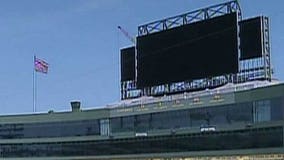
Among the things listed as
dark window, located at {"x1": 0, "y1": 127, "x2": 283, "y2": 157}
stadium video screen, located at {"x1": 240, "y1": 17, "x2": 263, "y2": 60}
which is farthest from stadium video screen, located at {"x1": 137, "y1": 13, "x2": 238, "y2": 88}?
dark window, located at {"x1": 0, "y1": 127, "x2": 283, "y2": 157}

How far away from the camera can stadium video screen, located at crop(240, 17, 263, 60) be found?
64812mm

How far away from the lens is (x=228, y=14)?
67.7 metres

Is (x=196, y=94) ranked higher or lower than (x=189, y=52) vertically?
lower

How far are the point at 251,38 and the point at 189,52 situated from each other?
823 centimetres

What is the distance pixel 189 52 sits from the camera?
7150cm

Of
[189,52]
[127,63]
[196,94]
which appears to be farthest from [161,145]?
[127,63]

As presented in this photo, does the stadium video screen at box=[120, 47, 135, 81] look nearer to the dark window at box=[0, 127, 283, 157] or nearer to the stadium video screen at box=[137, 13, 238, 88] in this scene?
the stadium video screen at box=[137, 13, 238, 88]

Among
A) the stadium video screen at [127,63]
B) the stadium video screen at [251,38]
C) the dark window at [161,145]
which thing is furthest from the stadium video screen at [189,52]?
the dark window at [161,145]

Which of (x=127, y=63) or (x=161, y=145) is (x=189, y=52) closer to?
(x=161, y=145)

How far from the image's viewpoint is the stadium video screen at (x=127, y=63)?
80.1m

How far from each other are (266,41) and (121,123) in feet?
67.6

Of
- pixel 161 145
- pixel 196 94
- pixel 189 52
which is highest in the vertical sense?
pixel 189 52

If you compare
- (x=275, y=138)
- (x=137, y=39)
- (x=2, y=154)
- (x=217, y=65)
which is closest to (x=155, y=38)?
(x=137, y=39)

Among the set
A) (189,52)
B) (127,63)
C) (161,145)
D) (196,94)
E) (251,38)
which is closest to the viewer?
(251,38)
